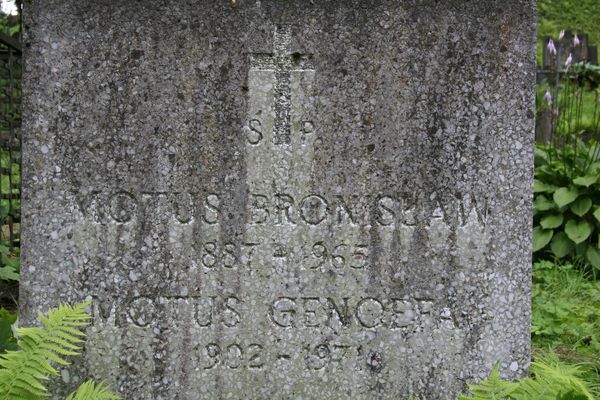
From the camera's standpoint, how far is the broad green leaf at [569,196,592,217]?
5531 mm

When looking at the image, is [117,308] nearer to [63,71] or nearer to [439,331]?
[63,71]

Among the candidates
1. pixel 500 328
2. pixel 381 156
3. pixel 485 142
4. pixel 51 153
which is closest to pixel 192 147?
pixel 51 153

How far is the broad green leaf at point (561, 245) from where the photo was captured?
5562 millimetres

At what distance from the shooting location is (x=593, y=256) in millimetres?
5473

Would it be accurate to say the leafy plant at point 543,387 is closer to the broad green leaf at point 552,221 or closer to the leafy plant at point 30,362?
the leafy plant at point 30,362

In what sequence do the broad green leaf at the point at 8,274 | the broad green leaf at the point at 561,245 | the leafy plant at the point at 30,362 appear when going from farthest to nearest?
the broad green leaf at the point at 561,245
the broad green leaf at the point at 8,274
the leafy plant at the point at 30,362

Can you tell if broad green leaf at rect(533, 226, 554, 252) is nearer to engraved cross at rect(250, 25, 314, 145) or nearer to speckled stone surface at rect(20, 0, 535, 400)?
speckled stone surface at rect(20, 0, 535, 400)

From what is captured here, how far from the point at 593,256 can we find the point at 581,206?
0.37 m

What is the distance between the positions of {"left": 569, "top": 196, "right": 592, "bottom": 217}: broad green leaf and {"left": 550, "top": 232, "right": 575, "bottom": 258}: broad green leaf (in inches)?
7.9

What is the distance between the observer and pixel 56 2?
314cm

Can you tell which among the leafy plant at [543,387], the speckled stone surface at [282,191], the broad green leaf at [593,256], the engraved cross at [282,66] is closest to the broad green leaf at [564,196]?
the broad green leaf at [593,256]

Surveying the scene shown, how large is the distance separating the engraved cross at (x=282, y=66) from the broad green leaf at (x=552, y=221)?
3.06 meters

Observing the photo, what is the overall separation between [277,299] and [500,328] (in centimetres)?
95

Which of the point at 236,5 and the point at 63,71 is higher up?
the point at 236,5
